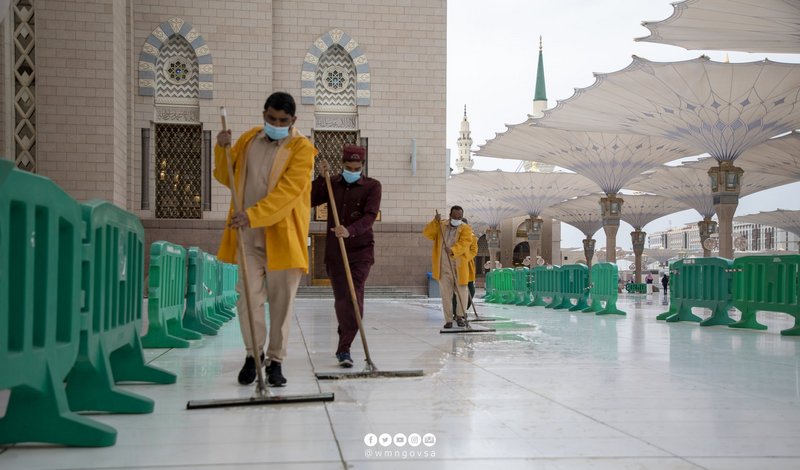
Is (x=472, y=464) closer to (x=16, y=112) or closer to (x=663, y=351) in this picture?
(x=663, y=351)

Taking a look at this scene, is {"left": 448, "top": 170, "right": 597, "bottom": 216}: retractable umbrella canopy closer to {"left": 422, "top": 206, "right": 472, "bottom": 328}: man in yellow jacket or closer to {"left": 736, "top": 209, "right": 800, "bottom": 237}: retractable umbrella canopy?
{"left": 736, "top": 209, "right": 800, "bottom": 237}: retractable umbrella canopy

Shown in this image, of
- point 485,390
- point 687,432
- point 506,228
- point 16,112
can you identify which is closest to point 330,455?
point 687,432

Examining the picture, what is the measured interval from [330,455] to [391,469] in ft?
0.89

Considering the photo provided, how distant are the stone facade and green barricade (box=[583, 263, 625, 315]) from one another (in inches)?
439

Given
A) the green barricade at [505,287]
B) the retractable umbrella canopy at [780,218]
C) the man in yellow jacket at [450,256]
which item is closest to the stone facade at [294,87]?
the green barricade at [505,287]

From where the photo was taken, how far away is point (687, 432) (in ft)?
10.2

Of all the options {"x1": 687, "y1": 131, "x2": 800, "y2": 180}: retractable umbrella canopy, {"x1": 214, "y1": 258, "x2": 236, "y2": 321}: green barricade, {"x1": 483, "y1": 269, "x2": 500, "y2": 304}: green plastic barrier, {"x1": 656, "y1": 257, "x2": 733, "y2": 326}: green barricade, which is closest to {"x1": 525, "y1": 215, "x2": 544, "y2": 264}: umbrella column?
{"x1": 687, "y1": 131, "x2": 800, "y2": 180}: retractable umbrella canopy

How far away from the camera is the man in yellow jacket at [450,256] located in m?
9.09

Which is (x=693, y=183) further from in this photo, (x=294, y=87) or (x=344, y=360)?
(x=344, y=360)

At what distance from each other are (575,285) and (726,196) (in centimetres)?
1081

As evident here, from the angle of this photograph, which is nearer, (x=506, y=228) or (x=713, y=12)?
(x=713, y=12)

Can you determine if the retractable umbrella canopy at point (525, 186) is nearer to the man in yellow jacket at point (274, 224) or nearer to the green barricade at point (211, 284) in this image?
the green barricade at point (211, 284)

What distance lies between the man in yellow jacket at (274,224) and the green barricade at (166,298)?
194 cm

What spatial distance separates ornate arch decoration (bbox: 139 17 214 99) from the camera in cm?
2397
